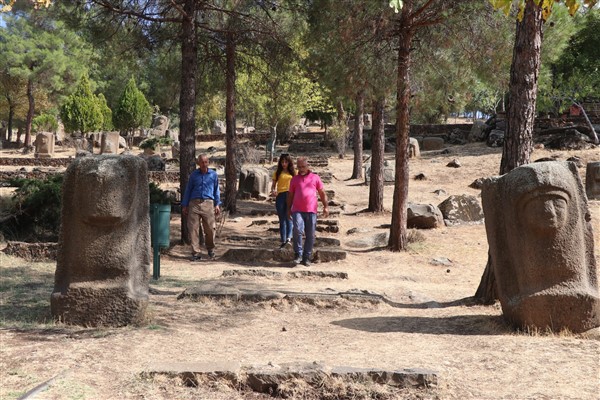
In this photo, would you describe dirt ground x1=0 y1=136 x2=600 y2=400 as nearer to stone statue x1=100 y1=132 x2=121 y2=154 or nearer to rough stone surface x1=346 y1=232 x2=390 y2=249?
rough stone surface x1=346 y1=232 x2=390 y2=249

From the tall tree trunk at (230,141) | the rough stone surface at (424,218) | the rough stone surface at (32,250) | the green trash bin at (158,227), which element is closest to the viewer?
the green trash bin at (158,227)

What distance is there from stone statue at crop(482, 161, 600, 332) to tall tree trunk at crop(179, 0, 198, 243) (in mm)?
6723

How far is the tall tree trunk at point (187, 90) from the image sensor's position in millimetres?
11266

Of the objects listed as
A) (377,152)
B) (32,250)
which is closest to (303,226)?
(32,250)

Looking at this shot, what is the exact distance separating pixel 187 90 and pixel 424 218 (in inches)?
219

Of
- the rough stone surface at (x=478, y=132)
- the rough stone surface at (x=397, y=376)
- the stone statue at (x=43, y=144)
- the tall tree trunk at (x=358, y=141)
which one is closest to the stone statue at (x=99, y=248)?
the rough stone surface at (x=397, y=376)

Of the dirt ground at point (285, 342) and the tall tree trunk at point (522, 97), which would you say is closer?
the dirt ground at point (285, 342)

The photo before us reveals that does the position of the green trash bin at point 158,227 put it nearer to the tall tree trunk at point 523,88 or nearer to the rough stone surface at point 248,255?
the rough stone surface at point 248,255

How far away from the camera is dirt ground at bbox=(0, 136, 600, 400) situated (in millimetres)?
4352

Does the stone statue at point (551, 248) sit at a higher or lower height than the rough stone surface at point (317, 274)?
higher

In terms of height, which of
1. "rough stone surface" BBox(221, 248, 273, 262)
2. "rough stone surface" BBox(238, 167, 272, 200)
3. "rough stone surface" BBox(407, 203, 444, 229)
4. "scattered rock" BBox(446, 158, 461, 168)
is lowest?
"rough stone surface" BBox(221, 248, 273, 262)

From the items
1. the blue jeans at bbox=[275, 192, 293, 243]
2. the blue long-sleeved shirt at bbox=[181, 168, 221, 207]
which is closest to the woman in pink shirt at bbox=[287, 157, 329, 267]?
the blue jeans at bbox=[275, 192, 293, 243]

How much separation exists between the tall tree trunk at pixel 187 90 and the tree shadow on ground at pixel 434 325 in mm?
5601

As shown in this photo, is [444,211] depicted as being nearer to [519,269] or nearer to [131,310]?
[519,269]
